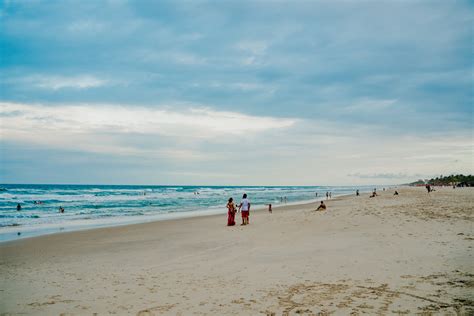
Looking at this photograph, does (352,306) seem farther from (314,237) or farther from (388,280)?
(314,237)

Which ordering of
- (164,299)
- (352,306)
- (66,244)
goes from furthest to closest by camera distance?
(66,244), (164,299), (352,306)

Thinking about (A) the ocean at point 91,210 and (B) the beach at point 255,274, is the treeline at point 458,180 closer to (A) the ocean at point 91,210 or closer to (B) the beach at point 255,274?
(A) the ocean at point 91,210

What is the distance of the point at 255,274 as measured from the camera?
341 inches

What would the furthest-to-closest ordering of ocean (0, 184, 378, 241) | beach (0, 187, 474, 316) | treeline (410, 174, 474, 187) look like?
1. treeline (410, 174, 474, 187)
2. ocean (0, 184, 378, 241)
3. beach (0, 187, 474, 316)

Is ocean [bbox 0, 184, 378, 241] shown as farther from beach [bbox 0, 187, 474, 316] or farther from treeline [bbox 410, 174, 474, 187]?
treeline [bbox 410, 174, 474, 187]

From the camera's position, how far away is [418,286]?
23.1ft

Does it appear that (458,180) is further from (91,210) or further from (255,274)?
(255,274)

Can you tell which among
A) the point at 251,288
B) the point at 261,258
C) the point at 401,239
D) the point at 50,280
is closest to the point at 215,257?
the point at 261,258

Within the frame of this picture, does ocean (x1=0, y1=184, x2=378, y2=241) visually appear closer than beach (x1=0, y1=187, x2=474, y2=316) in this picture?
No

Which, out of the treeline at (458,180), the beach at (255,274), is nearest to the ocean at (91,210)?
the beach at (255,274)

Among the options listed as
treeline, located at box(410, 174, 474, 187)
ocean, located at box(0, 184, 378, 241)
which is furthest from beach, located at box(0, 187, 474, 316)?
treeline, located at box(410, 174, 474, 187)

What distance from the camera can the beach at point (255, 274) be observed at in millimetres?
6402

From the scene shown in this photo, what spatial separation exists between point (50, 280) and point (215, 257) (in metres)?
4.54

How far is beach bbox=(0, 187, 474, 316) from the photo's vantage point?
6.40 meters
